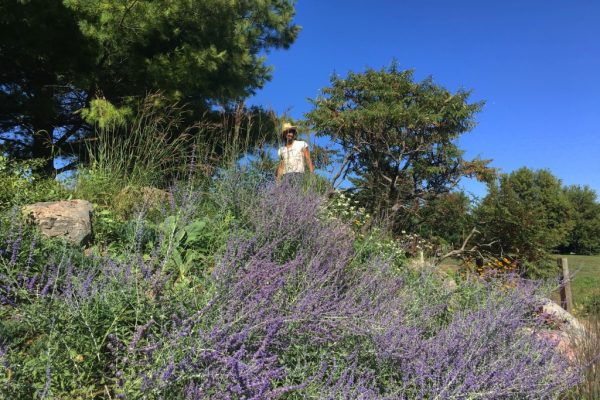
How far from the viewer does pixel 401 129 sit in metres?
9.66

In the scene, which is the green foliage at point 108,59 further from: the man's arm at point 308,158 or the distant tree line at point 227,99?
the man's arm at point 308,158

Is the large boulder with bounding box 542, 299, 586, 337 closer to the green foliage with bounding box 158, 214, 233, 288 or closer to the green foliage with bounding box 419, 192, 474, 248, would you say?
the green foliage with bounding box 158, 214, 233, 288

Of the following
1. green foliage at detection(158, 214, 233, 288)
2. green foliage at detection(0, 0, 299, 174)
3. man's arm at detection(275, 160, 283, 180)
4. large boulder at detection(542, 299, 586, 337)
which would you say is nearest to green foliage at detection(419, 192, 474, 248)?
large boulder at detection(542, 299, 586, 337)

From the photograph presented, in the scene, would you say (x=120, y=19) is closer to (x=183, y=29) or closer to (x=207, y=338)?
(x=183, y=29)

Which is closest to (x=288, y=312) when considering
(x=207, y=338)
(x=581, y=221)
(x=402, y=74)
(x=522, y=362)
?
(x=207, y=338)

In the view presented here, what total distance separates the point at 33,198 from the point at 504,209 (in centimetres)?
793

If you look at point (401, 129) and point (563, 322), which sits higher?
point (401, 129)

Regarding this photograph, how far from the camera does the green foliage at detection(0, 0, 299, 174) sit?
20.8ft

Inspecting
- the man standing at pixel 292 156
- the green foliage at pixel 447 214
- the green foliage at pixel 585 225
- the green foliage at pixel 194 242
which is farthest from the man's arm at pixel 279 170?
the green foliage at pixel 585 225

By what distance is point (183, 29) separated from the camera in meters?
7.07

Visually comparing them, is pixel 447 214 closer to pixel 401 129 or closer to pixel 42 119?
pixel 401 129

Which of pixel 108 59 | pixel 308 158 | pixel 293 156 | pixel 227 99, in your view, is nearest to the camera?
pixel 293 156

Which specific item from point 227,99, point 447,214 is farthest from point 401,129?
point 227,99

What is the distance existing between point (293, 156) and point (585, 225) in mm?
30618
